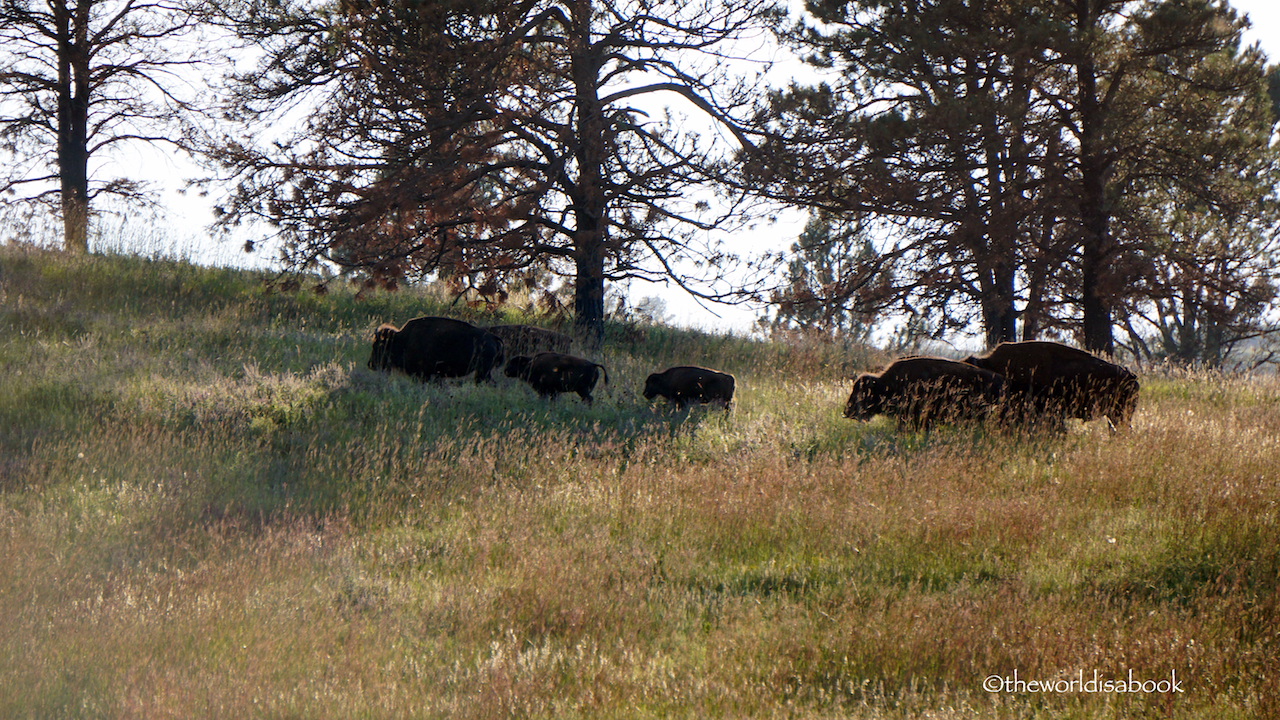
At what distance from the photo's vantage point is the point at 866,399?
10.4 meters

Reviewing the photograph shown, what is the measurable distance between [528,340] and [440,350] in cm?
197

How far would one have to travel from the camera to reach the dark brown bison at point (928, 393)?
967cm

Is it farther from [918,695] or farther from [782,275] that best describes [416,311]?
[918,695]

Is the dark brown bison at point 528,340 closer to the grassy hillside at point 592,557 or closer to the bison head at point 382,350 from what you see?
the bison head at point 382,350

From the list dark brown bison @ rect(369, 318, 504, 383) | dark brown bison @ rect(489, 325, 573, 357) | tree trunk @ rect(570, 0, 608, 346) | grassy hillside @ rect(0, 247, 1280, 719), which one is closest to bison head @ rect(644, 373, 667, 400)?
grassy hillside @ rect(0, 247, 1280, 719)

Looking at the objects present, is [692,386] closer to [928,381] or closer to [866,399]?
[866,399]

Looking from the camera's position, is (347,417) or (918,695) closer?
(918,695)

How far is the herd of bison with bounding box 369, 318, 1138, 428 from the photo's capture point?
9.63 meters

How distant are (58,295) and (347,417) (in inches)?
315

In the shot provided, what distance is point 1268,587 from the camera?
5.56 meters

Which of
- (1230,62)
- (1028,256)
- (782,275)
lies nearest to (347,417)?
(782,275)

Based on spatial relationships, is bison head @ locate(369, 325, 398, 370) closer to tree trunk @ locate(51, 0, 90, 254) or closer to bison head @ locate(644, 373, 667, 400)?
bison head @ locate(644, 373, 667, 400)
